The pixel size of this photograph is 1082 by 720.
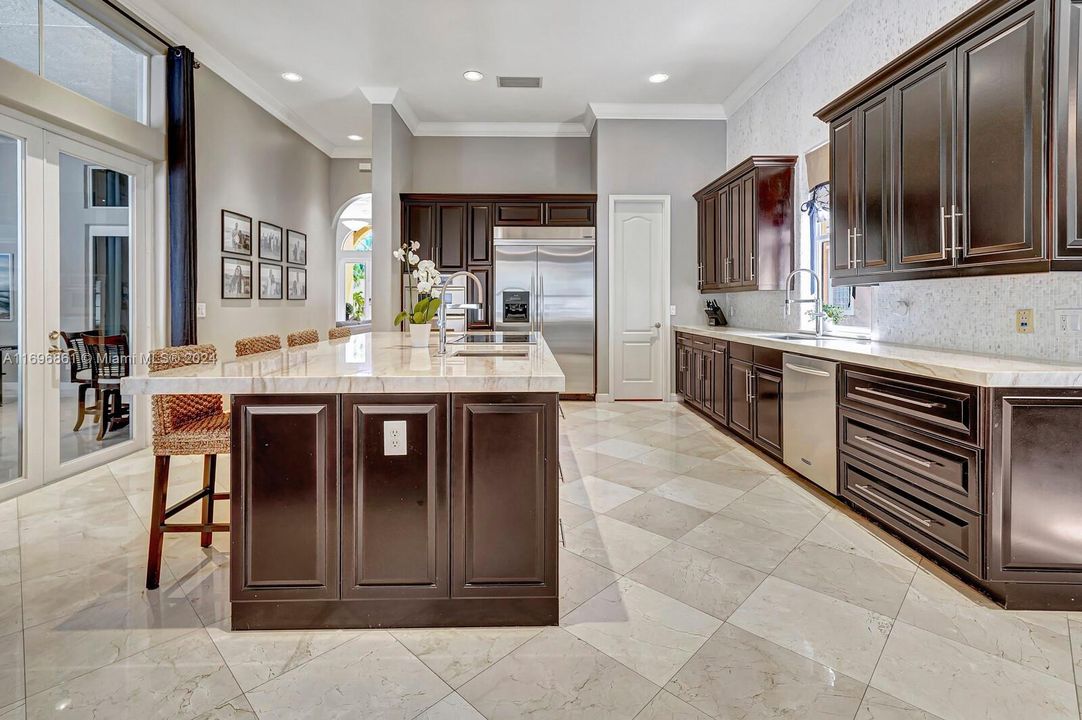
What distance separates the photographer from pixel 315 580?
1.75 meters

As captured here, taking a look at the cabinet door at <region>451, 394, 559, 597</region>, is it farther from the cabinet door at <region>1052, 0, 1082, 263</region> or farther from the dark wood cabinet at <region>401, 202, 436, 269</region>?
the dark wood cabinet at <region>401, 202, 436, 269</region>

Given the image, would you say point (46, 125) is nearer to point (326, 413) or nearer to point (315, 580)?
point (326, 413)

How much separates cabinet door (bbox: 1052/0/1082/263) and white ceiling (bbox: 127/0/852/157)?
7.38ft

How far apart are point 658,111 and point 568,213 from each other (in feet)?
4.88

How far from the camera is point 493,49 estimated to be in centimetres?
454

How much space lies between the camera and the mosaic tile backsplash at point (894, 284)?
231 cm

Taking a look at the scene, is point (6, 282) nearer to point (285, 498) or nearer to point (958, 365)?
point (285, 498)

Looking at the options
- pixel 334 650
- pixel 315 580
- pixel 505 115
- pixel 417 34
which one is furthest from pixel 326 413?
pixel 505 115

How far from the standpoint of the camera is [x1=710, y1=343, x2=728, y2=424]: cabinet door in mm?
4481

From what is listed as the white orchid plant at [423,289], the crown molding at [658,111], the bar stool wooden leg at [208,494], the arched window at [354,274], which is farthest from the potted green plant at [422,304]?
the arched window at [354,274]

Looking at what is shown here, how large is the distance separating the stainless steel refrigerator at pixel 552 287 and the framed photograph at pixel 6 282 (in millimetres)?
3953

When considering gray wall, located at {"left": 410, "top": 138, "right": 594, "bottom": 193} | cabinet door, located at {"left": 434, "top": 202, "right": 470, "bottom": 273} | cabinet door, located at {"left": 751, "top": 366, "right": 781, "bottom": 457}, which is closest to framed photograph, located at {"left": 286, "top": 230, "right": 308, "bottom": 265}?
gray wall, located at {"left": 410, "top": 138, "right": 594, "bottom": 193}

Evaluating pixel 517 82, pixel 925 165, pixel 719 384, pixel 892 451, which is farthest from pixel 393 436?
Result: pixel 517 82

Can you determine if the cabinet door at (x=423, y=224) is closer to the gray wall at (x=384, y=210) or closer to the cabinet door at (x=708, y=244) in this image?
Answer: the gray wall at (x=384, y=210)
